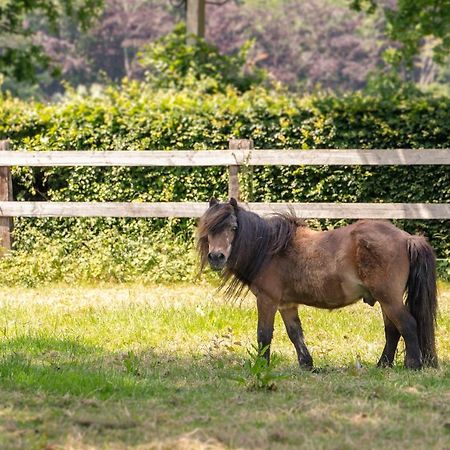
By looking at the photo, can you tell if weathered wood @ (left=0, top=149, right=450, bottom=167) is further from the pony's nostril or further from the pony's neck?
the pony's nostril

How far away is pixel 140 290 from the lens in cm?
1202

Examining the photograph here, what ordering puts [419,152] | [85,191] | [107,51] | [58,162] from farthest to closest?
[107,51]
[85,191]
[58,162]
[419,152]

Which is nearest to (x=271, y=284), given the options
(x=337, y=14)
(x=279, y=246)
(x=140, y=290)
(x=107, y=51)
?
(x=279, y=246)

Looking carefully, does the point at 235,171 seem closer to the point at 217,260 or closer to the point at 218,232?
the point at 218,232

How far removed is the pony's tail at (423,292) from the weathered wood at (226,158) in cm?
420

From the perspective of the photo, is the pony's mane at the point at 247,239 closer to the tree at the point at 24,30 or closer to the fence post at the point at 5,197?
the fence post at the point at 5,197

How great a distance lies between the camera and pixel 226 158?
1210 centimetres

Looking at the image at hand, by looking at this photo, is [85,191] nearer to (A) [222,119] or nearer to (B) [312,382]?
(A) [222,119]

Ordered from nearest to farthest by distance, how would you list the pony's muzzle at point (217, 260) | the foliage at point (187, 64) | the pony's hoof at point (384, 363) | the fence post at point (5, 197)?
the pony's muzzle at point (217, 260)
the pony's hoof at point (384, 363)
the fence post at point (5, 197)
the foliage at point (187, 64)

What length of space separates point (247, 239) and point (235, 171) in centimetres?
454

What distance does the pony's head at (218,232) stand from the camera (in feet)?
24.5

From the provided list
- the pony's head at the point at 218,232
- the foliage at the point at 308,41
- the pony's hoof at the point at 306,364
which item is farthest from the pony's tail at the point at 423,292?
the foliage at the point at 308,41

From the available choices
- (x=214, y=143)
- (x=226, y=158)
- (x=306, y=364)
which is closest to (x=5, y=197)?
(x=214, y=143)

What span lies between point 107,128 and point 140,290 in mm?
2665
